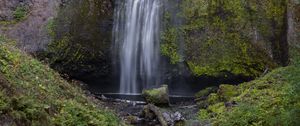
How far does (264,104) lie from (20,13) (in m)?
11.4

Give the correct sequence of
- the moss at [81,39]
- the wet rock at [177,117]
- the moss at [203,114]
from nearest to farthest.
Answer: the wet rock at [177,117] < the moss at [203,114] < the moss at [81,39]

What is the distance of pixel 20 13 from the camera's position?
18.1 metres

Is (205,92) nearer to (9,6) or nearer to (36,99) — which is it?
(9,6)

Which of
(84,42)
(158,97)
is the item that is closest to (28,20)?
(84,42)

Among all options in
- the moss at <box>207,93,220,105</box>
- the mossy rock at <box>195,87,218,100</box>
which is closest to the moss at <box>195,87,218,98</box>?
the mossy rock at <box>195,87,218,100</box>

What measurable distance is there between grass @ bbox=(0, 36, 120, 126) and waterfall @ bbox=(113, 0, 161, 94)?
6556 mm

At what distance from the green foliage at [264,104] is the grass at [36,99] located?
10.0 feet

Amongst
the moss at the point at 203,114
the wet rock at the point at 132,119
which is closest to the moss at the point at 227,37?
the moss at the point at 203,114

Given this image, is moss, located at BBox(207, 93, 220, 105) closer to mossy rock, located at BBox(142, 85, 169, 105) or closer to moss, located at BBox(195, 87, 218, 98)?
mossy rock, located at BBox(142, 85, 169, 105)

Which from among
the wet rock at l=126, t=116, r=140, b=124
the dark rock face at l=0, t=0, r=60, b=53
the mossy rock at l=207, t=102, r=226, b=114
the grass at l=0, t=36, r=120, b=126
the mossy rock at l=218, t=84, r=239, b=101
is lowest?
the wet rock at l=126, t=116, r=140, b=124

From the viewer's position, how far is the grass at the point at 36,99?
22.6ft

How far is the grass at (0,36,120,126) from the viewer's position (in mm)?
6875

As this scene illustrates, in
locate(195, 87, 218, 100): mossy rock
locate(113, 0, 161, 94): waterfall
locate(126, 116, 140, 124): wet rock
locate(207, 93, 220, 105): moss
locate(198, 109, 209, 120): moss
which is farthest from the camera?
locate(113, 0, 161, 94): waterfall

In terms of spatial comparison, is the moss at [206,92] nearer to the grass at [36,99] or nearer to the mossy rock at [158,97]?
the mossy rock at [158,97]
